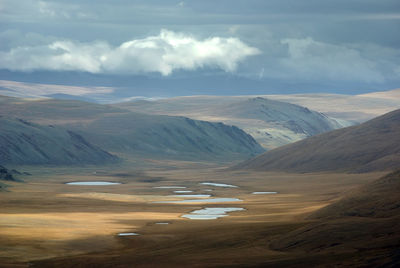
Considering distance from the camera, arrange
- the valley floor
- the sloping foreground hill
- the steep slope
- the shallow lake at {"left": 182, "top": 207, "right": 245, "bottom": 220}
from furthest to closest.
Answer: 1. the shallow lake at {"left": 182, "top": 207, "right": 245, "bottom": 220}
2. the steep slope
3. the valley floor
4. the sloping foreground hill

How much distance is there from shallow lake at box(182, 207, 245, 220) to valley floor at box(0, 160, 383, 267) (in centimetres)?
222

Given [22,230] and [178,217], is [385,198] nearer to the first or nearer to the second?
[178,217]

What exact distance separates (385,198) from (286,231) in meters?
16.7

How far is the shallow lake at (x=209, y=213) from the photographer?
11407 cm

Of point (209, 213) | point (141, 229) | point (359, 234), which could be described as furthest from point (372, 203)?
point (209, 213)

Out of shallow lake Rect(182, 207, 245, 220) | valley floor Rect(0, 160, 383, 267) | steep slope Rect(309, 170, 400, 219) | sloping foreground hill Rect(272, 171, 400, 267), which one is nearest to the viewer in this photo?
sloping foreground hill Rect(272, 171, 400, 267)

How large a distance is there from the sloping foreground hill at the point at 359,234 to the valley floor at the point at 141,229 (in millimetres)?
1948

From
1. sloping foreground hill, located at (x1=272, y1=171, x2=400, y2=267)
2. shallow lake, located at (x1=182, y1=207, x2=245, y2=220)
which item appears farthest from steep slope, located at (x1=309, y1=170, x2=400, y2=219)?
shallow lake, located at (x1=182, y1=207, x2=245, y2=220)

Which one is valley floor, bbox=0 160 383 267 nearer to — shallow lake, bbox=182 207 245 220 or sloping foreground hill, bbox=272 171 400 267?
sloping foreground hill, bbox=272 171 400 267

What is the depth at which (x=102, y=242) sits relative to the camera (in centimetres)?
8481

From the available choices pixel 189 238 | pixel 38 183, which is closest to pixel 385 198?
pixel 189 238

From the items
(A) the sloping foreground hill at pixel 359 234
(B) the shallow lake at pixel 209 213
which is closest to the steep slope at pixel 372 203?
(A) the sloping foreground hill at pixel 359 234

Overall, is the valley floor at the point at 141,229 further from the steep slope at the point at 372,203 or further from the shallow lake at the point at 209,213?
the steep slope at the point at 372,203

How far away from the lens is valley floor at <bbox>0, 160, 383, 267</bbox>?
69.7 metres
